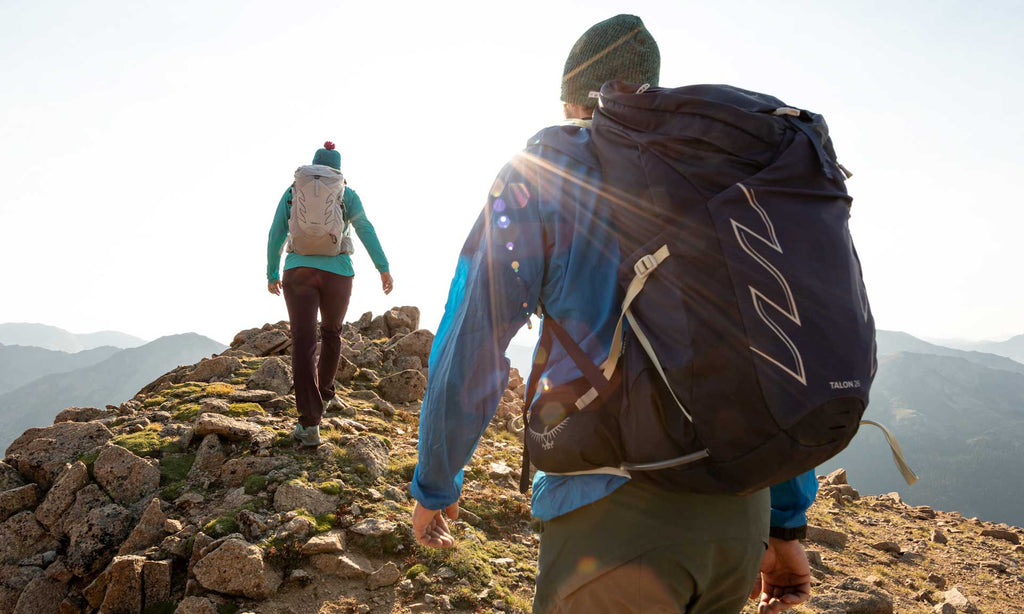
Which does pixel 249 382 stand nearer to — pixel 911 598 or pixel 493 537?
pixel 493 537

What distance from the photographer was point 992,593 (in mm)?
8352

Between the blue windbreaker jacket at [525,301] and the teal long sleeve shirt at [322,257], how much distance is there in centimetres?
512

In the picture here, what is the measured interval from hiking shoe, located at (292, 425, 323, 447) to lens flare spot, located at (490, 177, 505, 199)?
5.27m

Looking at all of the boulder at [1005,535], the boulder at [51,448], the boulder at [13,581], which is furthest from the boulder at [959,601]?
the boulder at [51,448]

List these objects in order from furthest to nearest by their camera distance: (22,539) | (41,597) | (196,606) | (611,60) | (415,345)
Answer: (415,345), (22,539), (41,597), (196,606), (611,60)

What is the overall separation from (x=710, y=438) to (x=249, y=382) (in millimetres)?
8646

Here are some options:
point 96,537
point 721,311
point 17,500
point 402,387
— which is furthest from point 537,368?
point 402,387

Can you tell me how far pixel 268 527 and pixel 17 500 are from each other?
2795 millimetres

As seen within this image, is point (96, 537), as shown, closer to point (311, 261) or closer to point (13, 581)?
point (13, 581)

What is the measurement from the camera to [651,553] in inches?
62.7

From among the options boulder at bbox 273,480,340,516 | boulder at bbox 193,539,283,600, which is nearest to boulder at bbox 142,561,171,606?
boulder at bbox 193,539,283,600

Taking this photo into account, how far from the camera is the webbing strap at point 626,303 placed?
1598mm

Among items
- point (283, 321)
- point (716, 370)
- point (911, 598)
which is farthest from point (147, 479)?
point (911, 598)

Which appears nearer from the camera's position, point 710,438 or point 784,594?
point 710,438
